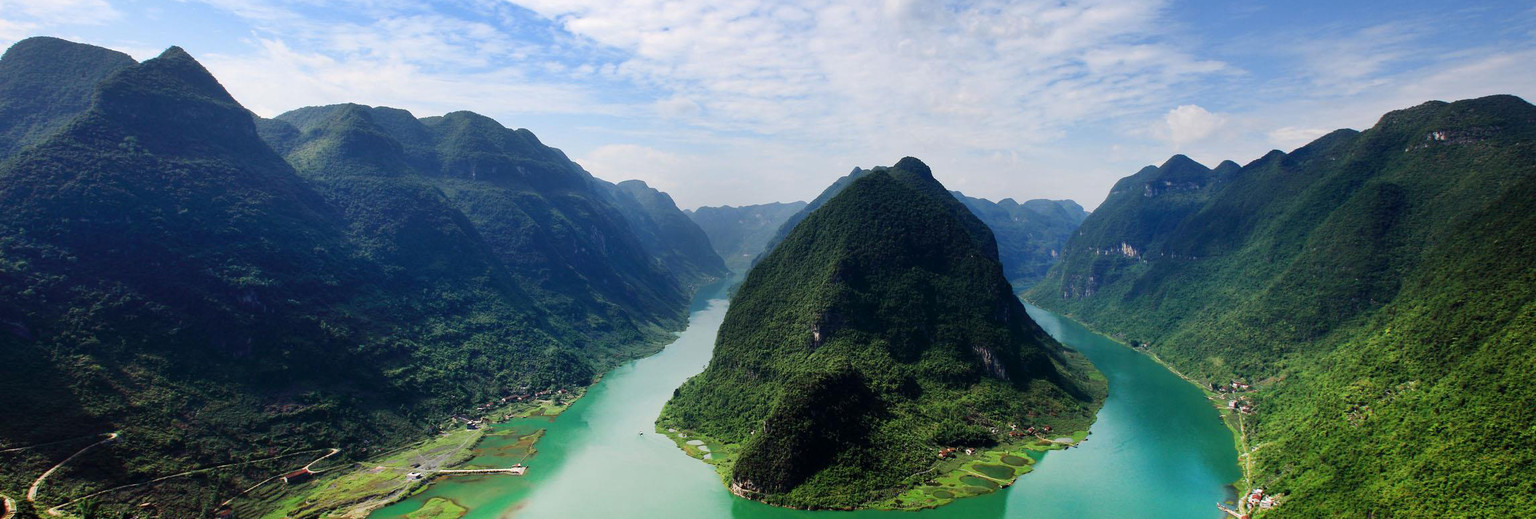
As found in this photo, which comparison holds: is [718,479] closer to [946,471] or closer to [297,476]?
[946,471]

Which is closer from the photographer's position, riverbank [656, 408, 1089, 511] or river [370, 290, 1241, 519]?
river [370, 290, 1241, 519]

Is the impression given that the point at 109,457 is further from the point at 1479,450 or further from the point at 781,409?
the point at 1479,450

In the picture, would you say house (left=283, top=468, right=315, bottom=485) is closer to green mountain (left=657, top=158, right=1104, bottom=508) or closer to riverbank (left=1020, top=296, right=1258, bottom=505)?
green mountain (left=657, top=158, right=1104, bottom=508)

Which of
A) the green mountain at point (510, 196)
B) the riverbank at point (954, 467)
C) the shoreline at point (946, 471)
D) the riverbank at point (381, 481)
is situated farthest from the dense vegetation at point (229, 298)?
the riverbank at point (954, 467)

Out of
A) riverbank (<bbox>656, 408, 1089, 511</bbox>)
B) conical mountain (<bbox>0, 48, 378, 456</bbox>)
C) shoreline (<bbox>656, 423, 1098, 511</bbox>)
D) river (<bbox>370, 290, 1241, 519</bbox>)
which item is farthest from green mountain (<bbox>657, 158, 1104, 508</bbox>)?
conical mountain (<bbox>0, 48, 378, 456</bbox>)

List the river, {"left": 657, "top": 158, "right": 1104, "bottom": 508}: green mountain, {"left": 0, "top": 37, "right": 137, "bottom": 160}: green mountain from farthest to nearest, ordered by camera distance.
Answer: {"left": 0, "top": 37, "right": 137, "bottom": 160}: green mountain
{"left": 657, "top": 158, "right": 1104, "bottom": 508}: green mountain
the river

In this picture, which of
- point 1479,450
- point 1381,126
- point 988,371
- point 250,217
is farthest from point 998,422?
point 1381,126

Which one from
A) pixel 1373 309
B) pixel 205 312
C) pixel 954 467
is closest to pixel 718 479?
pixel 954 467
